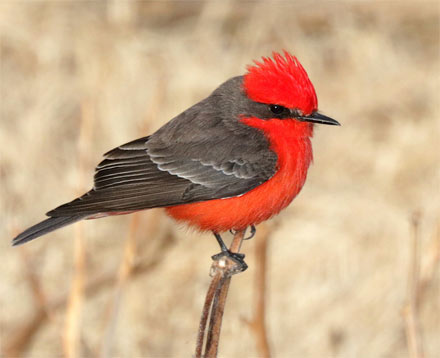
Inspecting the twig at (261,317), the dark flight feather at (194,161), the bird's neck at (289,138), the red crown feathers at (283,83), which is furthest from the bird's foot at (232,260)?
the red crown feathers at (283,83)

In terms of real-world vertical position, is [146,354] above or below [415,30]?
below

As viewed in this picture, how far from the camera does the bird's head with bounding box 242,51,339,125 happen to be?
155 inches

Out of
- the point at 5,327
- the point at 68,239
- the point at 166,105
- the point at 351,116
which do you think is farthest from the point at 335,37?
the point at 5,327

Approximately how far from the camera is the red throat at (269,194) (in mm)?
3996

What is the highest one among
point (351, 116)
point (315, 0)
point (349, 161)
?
point (315, 0)

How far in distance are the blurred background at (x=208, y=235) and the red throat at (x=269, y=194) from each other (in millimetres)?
1730

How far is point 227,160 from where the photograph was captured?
13.6 feet

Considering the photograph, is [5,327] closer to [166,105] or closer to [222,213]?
[166,105]

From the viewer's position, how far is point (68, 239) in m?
7.11

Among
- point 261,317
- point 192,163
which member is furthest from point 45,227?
point 261,317

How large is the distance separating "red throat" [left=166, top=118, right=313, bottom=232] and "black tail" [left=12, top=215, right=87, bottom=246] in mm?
549

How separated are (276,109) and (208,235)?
119 inches

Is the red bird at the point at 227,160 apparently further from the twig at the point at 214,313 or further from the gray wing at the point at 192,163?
the twig at the point at 214,313

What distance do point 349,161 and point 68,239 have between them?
261 cm
